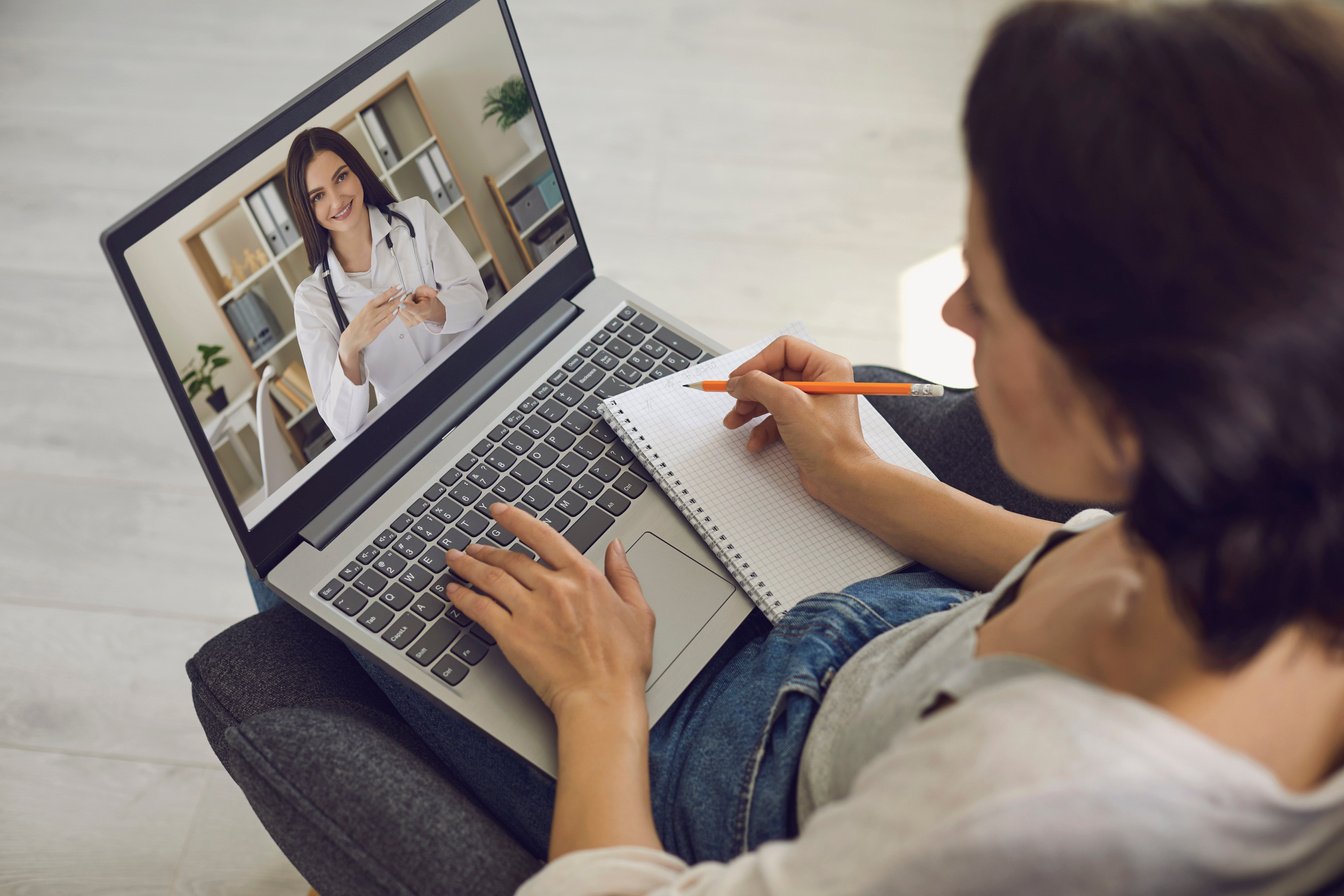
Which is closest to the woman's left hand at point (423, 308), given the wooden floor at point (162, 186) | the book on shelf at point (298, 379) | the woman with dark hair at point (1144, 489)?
the book on shelf at point (298, 379)

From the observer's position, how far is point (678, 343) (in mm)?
1039

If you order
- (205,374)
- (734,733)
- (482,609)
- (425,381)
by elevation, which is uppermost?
(205,374)

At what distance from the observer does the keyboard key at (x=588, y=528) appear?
0.90 metres

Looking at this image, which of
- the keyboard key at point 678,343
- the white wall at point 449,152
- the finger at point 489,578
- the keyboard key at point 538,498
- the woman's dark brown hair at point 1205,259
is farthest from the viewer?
the keyboard key at point 678,343

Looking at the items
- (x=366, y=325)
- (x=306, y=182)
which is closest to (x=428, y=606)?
(x=366, y=325)

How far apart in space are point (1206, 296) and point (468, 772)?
68cm

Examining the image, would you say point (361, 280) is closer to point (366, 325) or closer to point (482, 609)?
point (366, 325)

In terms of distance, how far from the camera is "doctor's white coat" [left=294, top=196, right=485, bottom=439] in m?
0.81

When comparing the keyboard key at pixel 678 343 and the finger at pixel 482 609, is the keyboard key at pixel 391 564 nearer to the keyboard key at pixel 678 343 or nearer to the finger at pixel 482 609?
→ the finger at pixel 482 609

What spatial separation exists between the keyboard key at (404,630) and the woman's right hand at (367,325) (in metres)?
0.20

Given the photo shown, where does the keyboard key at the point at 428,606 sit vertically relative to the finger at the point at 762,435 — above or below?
above

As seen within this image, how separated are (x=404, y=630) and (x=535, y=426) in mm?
235

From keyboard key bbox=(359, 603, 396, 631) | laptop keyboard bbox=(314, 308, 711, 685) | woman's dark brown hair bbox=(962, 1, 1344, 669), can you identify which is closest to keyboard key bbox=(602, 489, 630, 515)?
laptop keyboard bbox=(314, 308, 711, 685)

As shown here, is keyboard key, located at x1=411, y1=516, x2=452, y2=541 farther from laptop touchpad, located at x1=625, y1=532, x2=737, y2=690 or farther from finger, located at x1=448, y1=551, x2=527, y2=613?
laptop touchpad, located at x1=625, y1=532, x2=737, y2=690
